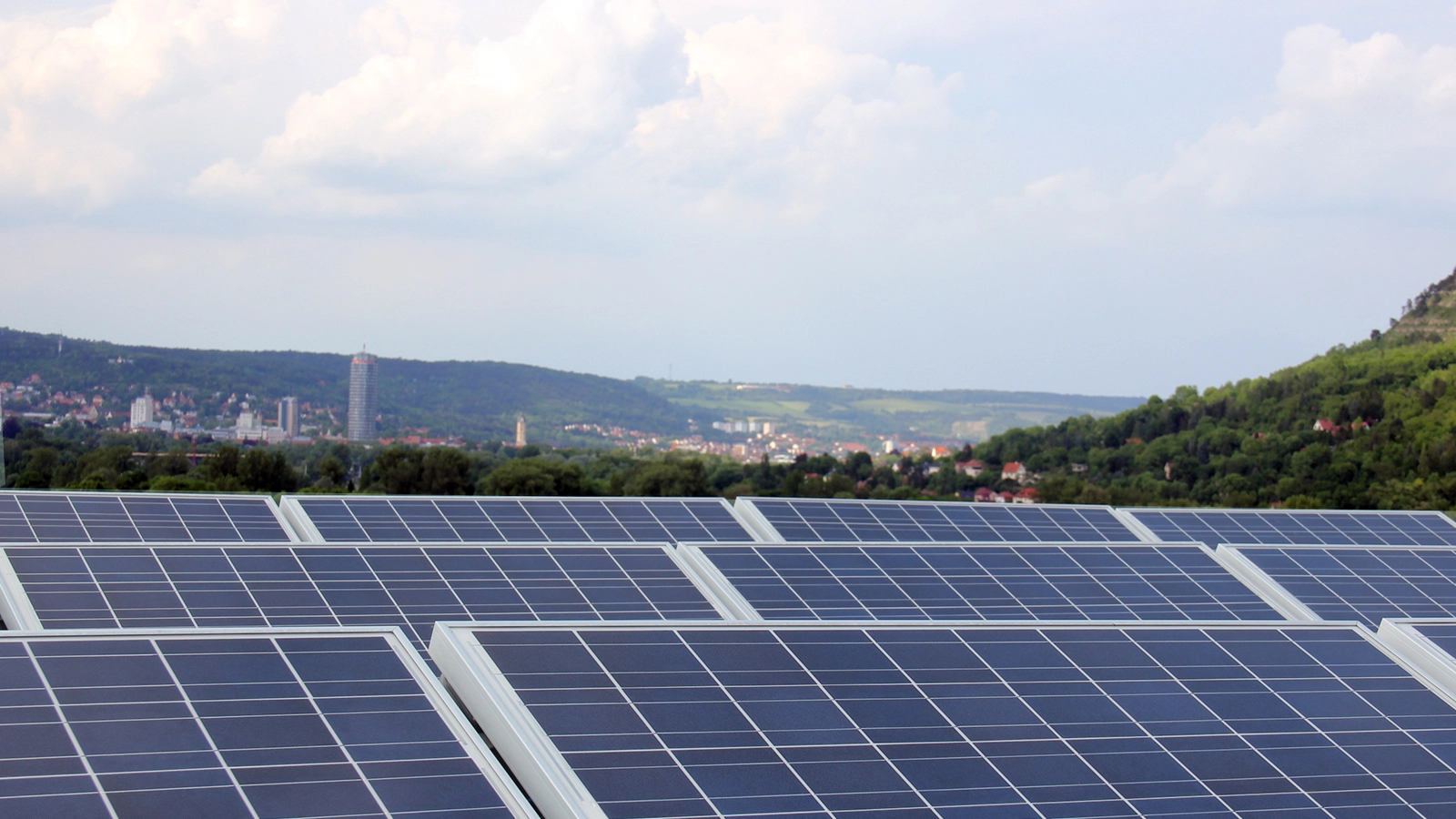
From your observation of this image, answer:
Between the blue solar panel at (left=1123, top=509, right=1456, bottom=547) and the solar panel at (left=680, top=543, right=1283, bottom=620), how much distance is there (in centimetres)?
926

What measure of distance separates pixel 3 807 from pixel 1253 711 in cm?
1130

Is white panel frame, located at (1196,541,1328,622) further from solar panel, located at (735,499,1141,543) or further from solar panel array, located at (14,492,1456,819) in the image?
solar panel, located at (735,499,1141,543)

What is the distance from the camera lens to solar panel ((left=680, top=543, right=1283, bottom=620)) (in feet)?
66.6

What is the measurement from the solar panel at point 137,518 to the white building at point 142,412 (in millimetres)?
138943

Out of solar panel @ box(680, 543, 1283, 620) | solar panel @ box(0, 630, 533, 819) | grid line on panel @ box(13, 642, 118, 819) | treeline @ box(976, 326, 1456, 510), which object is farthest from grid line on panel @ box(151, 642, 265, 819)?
treeline @ box(976, 326, 1456, 510)

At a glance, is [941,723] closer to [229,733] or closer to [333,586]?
[229,733]

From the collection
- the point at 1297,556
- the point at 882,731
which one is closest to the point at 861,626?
the point at 882,731

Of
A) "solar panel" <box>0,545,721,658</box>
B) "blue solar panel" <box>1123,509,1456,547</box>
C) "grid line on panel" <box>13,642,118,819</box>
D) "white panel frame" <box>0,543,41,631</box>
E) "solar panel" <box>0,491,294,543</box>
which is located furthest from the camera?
"blue solar panel" <box>1123,509,1456,547</box>

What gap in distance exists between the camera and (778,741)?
10.7m

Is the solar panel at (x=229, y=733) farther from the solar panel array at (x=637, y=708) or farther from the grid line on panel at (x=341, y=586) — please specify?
the grid line on panel at (x=341, y=586)

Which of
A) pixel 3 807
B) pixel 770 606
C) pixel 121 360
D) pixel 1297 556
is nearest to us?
pixel 3 807

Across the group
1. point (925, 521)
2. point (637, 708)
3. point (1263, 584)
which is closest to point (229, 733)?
point (637, 708)

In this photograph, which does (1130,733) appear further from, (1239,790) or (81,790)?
A: (81,790)

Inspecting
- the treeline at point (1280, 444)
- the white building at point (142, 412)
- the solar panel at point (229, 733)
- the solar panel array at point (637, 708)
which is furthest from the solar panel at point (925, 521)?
the white building at point (142, 412)
